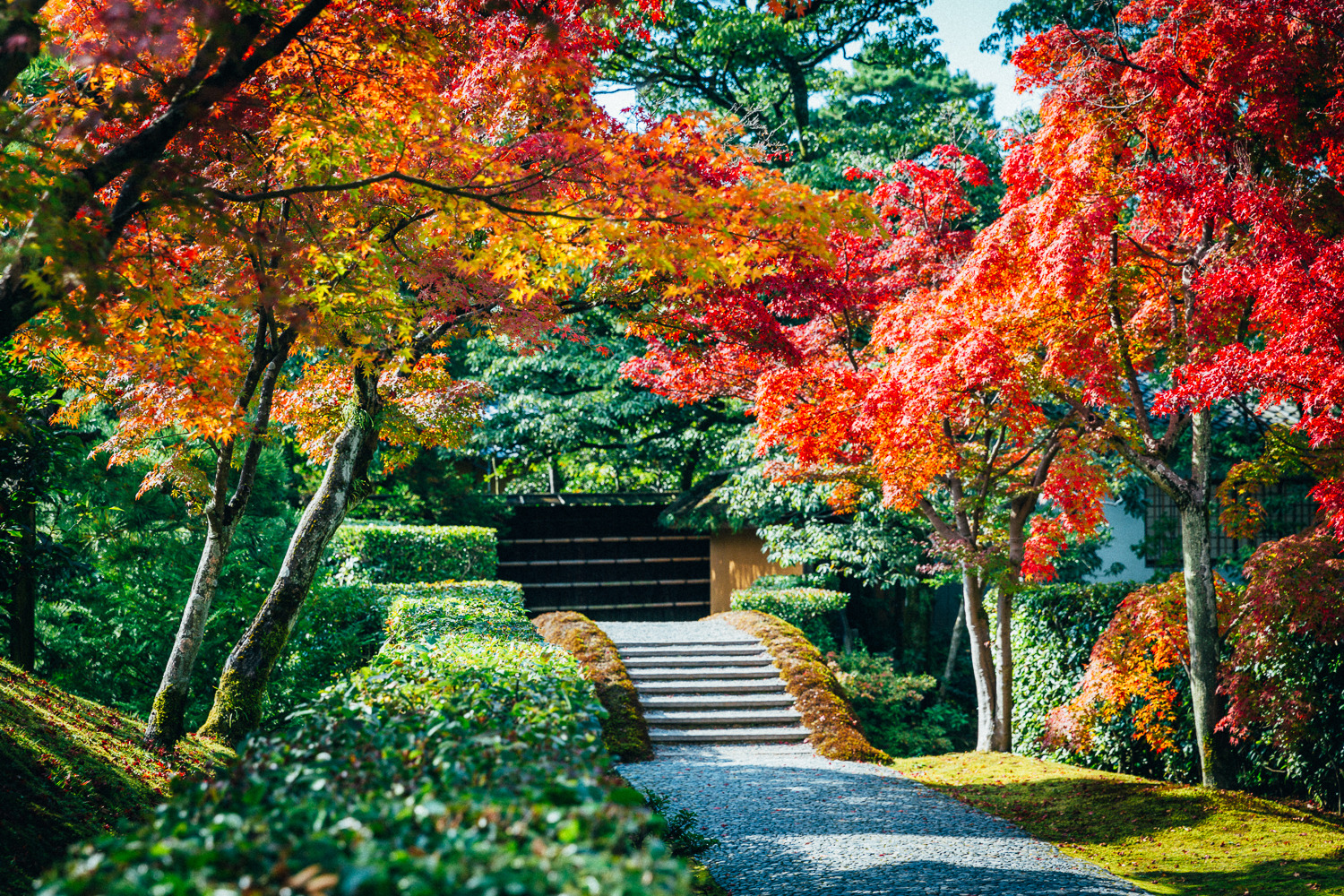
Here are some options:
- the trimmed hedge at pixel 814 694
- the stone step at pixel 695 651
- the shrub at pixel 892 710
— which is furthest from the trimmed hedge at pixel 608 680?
the shrub at pixel 892 710

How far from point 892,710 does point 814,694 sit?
3631 mm

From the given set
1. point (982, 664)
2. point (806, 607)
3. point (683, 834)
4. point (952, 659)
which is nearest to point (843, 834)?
point (683, 834)

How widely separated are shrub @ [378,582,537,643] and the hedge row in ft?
16.8

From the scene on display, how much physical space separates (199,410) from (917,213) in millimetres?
7525

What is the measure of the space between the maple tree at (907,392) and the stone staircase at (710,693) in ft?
8.14

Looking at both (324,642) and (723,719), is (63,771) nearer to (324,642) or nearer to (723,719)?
(324,642)

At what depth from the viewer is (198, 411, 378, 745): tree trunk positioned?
26.1 feet

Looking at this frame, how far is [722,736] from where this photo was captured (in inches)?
405

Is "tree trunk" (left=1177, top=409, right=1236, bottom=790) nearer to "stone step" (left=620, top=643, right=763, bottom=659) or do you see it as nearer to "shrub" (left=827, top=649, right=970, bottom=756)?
"stone step" (left=620, top=643, right=763, bottom=659)

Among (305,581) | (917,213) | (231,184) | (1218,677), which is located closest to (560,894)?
(231,184)

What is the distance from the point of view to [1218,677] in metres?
7.75

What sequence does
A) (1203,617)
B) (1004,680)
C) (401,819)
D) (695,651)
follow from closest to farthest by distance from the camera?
1. (401,819)
2. (1203,617)
3. (1004,680)
4. (695,651)

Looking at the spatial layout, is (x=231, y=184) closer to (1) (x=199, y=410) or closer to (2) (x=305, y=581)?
(1) (x=199, y=410)

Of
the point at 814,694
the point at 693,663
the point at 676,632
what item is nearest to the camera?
the point at 814,694
